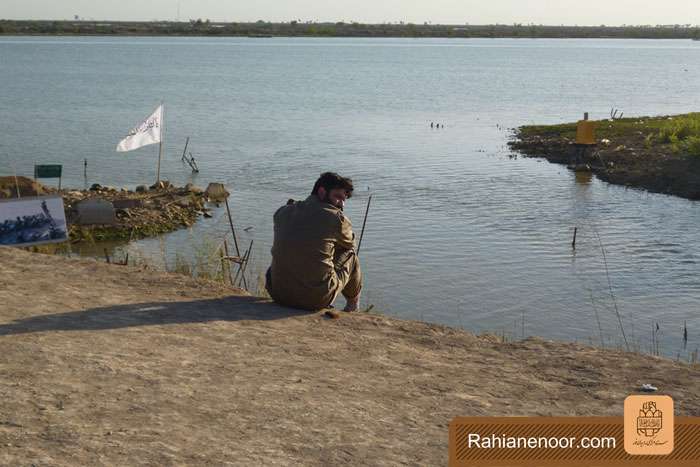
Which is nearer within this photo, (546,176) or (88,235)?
(88,235)

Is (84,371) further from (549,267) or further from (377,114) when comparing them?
(377,114)

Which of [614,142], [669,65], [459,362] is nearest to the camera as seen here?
[459,362]

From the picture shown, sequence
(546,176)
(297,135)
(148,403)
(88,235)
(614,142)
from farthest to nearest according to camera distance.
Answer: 1. (297,135)
2. (614,142)
3. (546,176)
4. (88,235)
5. (148,403)

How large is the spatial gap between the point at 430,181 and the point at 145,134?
965 cm

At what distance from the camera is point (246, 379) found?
691 centimetres

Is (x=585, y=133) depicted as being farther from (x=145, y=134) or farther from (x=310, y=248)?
(x=310, y=248)

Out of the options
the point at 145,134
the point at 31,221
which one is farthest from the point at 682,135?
the point at 31,221

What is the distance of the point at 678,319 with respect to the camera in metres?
15.1

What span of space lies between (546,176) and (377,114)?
66.2 feet

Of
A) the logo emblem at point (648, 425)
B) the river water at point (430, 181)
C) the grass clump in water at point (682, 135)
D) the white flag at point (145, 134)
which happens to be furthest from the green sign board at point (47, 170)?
the grass clump in water at point (682, 135)

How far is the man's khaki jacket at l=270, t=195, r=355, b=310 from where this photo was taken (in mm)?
8625

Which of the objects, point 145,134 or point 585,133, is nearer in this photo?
point 145,134

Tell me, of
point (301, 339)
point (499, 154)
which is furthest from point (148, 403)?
point (499, 154)
